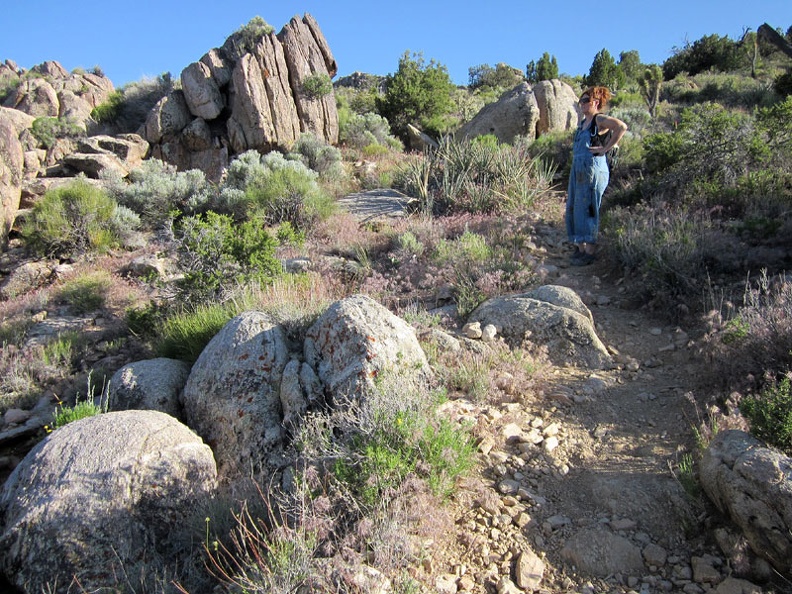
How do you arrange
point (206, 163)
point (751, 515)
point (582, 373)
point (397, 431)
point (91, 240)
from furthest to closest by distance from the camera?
point (206, 163) → point (91, 240) → point (582, 373) → point (397, 431) → point (751, 515)

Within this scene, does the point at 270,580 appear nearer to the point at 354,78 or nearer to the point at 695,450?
the point at 695,450

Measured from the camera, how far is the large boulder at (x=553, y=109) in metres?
14.3

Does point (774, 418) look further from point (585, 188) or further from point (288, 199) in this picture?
point (288, 199)

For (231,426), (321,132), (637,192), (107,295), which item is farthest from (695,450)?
(321,132)

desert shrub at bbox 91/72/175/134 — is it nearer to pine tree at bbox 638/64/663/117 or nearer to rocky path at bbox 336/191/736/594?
pine tree at bbox 638/64/663/117

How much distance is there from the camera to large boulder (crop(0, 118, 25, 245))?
10031mm

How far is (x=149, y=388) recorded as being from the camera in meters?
4.43

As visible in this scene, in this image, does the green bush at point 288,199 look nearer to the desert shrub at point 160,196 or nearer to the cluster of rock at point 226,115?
the desert shrub at point 160,196

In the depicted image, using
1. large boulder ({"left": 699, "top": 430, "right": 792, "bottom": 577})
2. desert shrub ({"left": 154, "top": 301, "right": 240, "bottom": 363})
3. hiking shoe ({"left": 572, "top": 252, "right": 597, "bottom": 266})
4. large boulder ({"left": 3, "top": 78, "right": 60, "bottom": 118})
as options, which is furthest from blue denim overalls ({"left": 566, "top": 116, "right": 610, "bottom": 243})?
large boulder ({"left": 3, "top": 78, "right": 60, "bottom": 118})

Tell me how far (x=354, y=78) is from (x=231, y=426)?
37247 millimetres

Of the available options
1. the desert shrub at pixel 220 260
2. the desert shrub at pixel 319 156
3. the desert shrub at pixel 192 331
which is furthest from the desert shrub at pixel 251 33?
the desert shrub at pixel 192 331

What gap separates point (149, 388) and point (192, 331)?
787 millimetres

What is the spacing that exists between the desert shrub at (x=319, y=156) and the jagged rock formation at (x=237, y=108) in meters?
0.88

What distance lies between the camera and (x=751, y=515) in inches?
99.0
